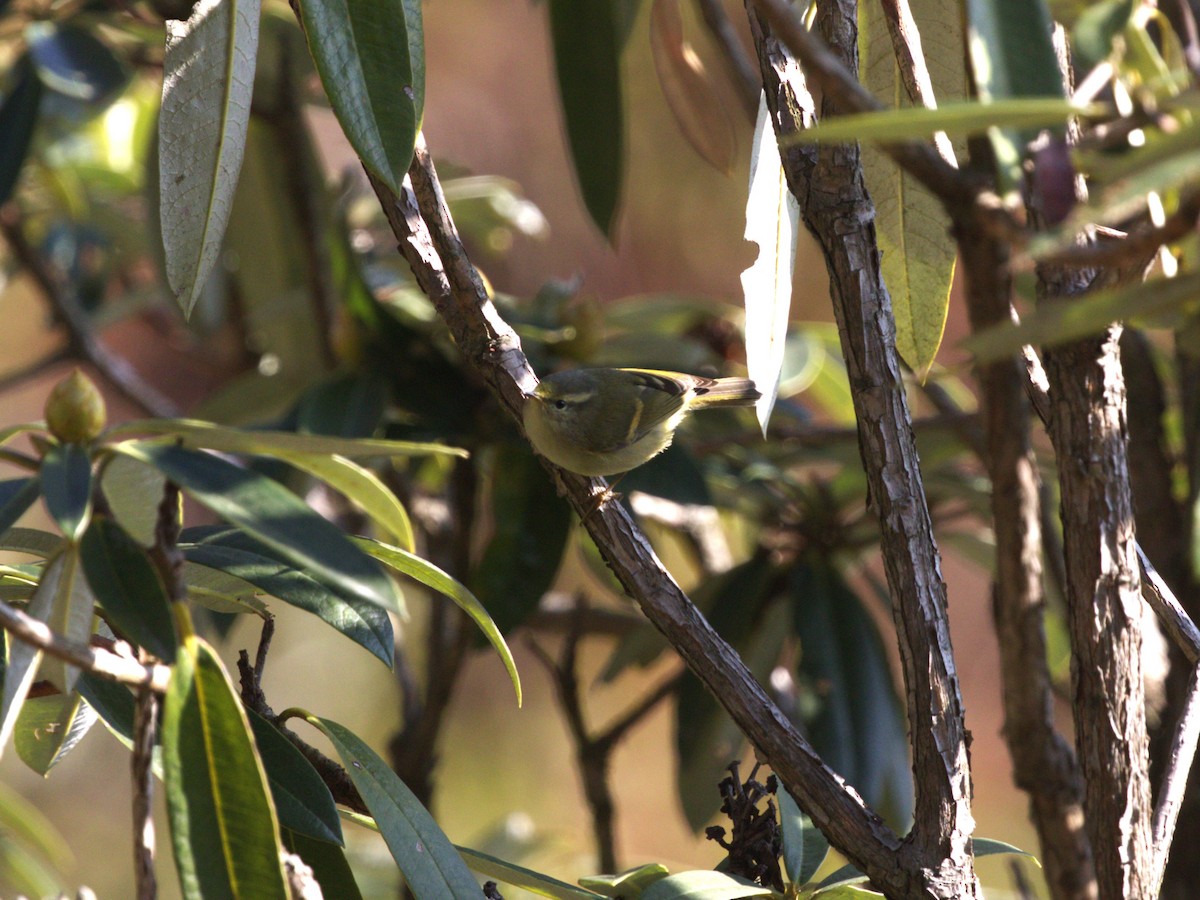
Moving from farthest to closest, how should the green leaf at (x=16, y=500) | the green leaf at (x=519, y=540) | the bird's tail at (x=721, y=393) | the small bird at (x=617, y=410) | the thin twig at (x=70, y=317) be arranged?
the thin twig at (x=70, y=317) < the bird's tail at (x=721, y=393) < the green leaf at (x=519, y=540) < the small bird at (x=617, y=410) < the green leaf at (x=16, y=500)

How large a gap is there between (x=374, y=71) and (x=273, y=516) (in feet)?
1.32

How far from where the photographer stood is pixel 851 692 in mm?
1950

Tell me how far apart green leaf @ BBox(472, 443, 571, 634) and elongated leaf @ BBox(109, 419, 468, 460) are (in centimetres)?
96

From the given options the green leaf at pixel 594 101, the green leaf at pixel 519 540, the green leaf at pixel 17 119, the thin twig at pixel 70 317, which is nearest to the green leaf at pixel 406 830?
the green leaf at pixel 519 540

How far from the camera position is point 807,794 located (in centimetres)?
83

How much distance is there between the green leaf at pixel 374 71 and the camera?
0.87 m

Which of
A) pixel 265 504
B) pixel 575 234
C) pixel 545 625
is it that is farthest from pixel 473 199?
pixel 575 234

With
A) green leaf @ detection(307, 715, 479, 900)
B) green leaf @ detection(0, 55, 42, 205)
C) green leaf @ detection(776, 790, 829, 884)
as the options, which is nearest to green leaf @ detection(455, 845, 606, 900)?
green leaf @ detection(307, 715, 479, 900)

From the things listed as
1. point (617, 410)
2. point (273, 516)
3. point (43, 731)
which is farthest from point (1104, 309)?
point (617, 410)

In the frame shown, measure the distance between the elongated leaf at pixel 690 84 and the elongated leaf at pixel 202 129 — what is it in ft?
2.64

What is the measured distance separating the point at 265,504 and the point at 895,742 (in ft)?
5.00

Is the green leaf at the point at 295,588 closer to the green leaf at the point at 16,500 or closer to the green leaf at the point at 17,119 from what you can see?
the green leaf at the point at 16,500

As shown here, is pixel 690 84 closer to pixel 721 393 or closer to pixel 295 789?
pixel 721 393

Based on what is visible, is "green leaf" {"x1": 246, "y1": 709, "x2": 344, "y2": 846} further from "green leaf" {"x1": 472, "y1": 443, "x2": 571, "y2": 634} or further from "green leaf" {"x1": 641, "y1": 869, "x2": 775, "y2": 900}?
"green leaf" {"x1": 472, "y1": 443, "x2": 571, "y2": 634}
